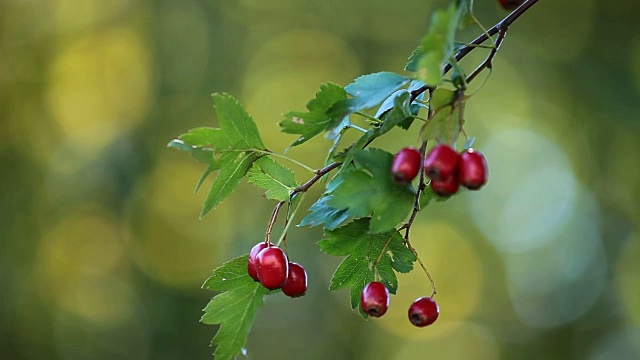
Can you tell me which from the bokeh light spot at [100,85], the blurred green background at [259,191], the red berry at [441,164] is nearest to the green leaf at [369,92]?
the red berry at [441,164]

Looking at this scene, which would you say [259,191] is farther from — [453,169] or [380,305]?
[453,169]

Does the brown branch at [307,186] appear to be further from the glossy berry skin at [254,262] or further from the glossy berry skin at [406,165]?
the glossy berry skin at [406,165]

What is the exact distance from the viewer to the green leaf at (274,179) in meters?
0.93

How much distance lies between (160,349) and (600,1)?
11.5 ft

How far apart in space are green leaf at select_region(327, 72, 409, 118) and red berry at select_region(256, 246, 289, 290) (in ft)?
0.56

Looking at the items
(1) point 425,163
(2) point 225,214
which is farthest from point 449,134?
(2) point 225,214

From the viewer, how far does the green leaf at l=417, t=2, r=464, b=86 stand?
69cm

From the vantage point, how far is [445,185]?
0.72 meters

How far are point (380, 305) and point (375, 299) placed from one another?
1 cm

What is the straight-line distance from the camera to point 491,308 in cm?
502

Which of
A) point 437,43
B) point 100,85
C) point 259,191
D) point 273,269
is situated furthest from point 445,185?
point 100,85

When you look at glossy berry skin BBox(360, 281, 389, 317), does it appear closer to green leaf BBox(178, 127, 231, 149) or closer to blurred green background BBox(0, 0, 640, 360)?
green leaf BBox(178, 127, 231, 149)

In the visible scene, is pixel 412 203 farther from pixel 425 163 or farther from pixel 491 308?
pixel 491 308

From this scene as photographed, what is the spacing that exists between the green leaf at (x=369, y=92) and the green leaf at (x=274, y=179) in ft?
0.45
